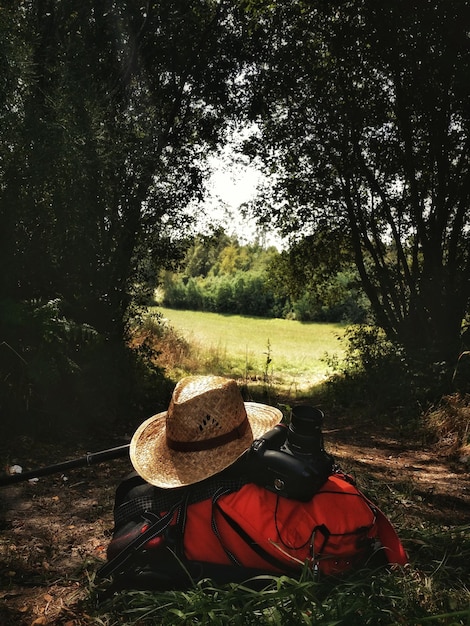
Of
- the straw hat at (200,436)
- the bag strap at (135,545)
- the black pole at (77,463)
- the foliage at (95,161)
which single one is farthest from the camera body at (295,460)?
the foliage at (95,161)

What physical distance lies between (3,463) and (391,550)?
3826mm

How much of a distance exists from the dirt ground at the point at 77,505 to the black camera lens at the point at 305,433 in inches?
51.2

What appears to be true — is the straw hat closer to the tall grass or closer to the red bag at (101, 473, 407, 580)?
the red bag at (101, 473, 407, 580)

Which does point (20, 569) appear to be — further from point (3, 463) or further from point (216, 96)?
point (216, 96)

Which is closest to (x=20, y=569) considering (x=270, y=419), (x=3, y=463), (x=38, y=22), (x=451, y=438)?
(x=270, y=419)

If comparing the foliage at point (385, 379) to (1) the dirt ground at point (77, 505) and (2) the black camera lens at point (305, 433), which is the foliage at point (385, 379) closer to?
(1) the dirt ground at point (77, 505)

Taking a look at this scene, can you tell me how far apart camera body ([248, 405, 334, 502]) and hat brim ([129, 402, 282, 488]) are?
19 centimetres

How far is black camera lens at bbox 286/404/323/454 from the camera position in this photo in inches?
88.4

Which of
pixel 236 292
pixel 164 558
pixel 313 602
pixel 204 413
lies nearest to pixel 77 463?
pixel 164 558

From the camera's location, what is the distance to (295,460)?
2182mm

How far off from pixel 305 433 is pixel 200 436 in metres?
0.54

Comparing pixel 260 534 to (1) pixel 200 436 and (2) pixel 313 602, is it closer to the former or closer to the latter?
(2) pixel 313 602

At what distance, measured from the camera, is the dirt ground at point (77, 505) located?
2.60m

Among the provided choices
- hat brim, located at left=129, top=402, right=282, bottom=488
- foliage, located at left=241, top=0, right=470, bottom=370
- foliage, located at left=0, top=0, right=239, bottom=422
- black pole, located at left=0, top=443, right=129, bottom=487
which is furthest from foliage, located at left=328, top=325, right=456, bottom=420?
black pole, located at left=0, top=443, right=129, bottom=487
